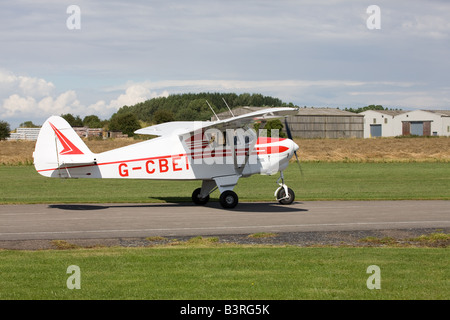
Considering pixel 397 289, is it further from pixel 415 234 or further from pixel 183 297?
pixel 415 234

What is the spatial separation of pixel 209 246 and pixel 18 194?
16.0 meters

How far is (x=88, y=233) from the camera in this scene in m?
14.4

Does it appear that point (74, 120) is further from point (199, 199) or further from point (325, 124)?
point (199, 199)

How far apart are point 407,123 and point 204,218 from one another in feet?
368

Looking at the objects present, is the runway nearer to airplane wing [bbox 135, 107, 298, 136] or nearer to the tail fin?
the tail fin

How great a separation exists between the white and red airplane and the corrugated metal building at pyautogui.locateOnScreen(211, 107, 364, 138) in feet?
283

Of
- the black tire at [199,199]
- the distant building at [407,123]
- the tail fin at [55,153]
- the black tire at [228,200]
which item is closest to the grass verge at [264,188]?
the black tire at [199,199]

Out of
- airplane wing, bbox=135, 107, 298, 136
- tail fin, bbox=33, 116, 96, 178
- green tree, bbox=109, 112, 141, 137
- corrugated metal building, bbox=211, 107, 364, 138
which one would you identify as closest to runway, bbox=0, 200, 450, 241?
tail fin, bbox=33, 116, 96, 178

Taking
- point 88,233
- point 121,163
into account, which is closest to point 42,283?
point 88,233

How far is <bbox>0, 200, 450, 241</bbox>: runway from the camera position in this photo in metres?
14.8

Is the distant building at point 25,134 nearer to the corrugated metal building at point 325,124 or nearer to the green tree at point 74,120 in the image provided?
the green tree at point 74,120

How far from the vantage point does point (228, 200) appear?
65.3 ft

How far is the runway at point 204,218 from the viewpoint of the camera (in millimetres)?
14844

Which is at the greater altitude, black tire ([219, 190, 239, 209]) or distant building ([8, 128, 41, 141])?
distant building ([8, 128, 41, 141])
